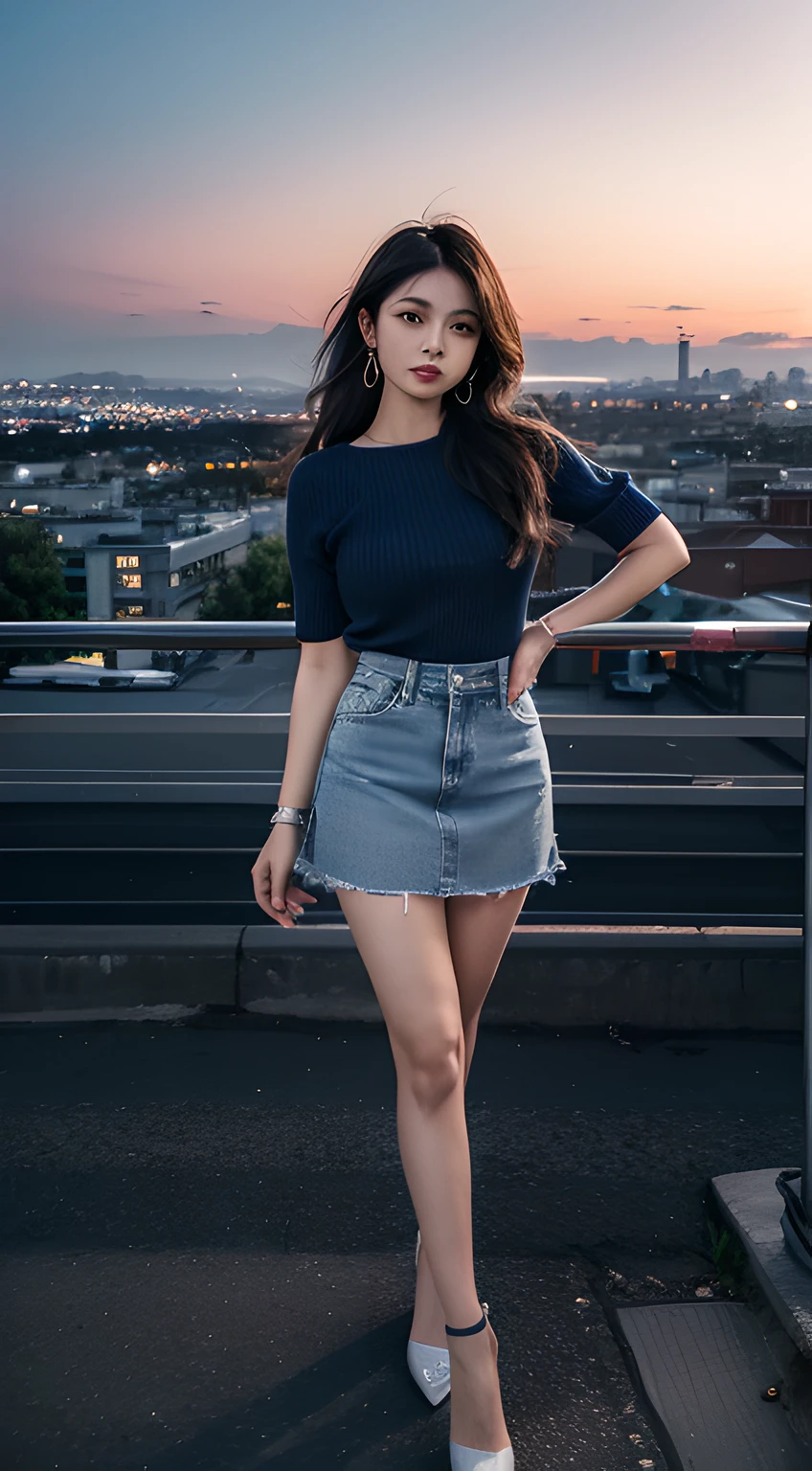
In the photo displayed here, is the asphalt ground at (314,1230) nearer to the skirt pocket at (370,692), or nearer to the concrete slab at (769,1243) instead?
the concrete slab at (769,1243)

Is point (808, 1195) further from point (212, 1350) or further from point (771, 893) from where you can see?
point (771, 893)

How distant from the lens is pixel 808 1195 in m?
2.09

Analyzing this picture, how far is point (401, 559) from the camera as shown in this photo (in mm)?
1675

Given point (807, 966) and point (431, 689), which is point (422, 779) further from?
point (807, 966)

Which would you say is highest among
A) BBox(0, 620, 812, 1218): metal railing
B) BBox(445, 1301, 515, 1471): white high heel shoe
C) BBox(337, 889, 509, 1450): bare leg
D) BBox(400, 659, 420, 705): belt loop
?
BBox(400, 659, 420, 705): belt loop

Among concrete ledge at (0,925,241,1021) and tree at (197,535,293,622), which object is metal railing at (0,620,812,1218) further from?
tree at (197,535,293,622)

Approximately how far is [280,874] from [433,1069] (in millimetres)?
381

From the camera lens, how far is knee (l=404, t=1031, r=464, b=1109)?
5.55 ft

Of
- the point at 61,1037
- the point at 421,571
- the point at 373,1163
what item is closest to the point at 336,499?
the point at 421,571

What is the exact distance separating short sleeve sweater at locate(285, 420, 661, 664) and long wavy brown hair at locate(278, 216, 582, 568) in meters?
0.03

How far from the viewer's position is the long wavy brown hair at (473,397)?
171cm

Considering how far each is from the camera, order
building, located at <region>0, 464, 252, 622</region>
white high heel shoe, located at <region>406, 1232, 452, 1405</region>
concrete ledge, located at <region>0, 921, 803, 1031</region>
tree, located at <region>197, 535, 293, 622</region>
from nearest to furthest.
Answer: white high heel shoe, located at <region>406, 1232, 452, 1405</region> < concrete ledge, located at <region>0, 921, 803, 1031</region> < building, located at <region>0, 464, 252, 622</region> < tree, located at <region>197, 535, 293, 622</region>

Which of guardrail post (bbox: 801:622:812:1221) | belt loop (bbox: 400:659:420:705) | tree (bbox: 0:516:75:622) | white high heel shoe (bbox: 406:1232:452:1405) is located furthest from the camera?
tree (bbox: 0:516:75:622)

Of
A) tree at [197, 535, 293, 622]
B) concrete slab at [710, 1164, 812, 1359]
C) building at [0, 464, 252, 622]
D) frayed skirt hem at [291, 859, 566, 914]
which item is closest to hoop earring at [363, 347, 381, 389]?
frayed skirt hem at [291, 859, 566, 914]
